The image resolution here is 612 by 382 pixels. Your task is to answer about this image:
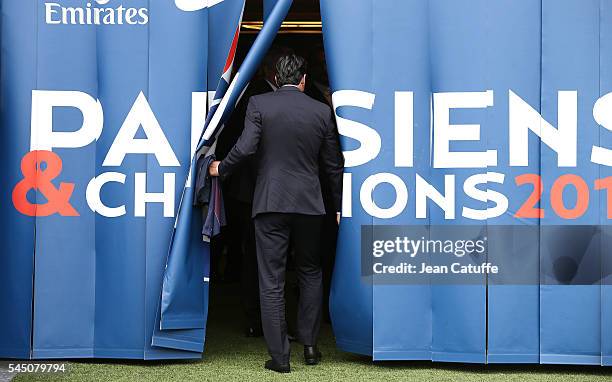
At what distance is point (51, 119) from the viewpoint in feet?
16.3

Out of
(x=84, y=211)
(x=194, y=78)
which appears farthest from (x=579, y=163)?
(x=84, y=211)

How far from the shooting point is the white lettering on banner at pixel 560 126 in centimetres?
488

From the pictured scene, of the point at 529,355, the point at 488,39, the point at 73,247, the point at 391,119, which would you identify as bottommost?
the point at 529,355

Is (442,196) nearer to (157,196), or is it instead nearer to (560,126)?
(560,126)

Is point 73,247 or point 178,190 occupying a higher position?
point 178,190

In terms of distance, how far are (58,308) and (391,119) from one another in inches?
85.5

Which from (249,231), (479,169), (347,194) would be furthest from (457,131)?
(249,231)

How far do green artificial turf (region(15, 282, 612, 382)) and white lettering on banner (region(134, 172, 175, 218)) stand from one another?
880 millimetres

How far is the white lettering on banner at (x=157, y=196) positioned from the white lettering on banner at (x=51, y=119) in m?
0.38

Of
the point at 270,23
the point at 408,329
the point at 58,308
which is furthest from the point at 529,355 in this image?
the point at 58,308

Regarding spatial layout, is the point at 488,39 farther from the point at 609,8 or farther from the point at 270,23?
the point at 270,23

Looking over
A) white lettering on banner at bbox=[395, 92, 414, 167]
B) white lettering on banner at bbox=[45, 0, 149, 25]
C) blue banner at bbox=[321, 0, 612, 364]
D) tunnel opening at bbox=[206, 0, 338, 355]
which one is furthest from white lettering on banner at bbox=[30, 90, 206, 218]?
white lettering on banner at bbox=[395, 92, 414, 167]

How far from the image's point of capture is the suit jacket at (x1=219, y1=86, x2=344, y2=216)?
192 inches

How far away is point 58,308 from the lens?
4.99 m
